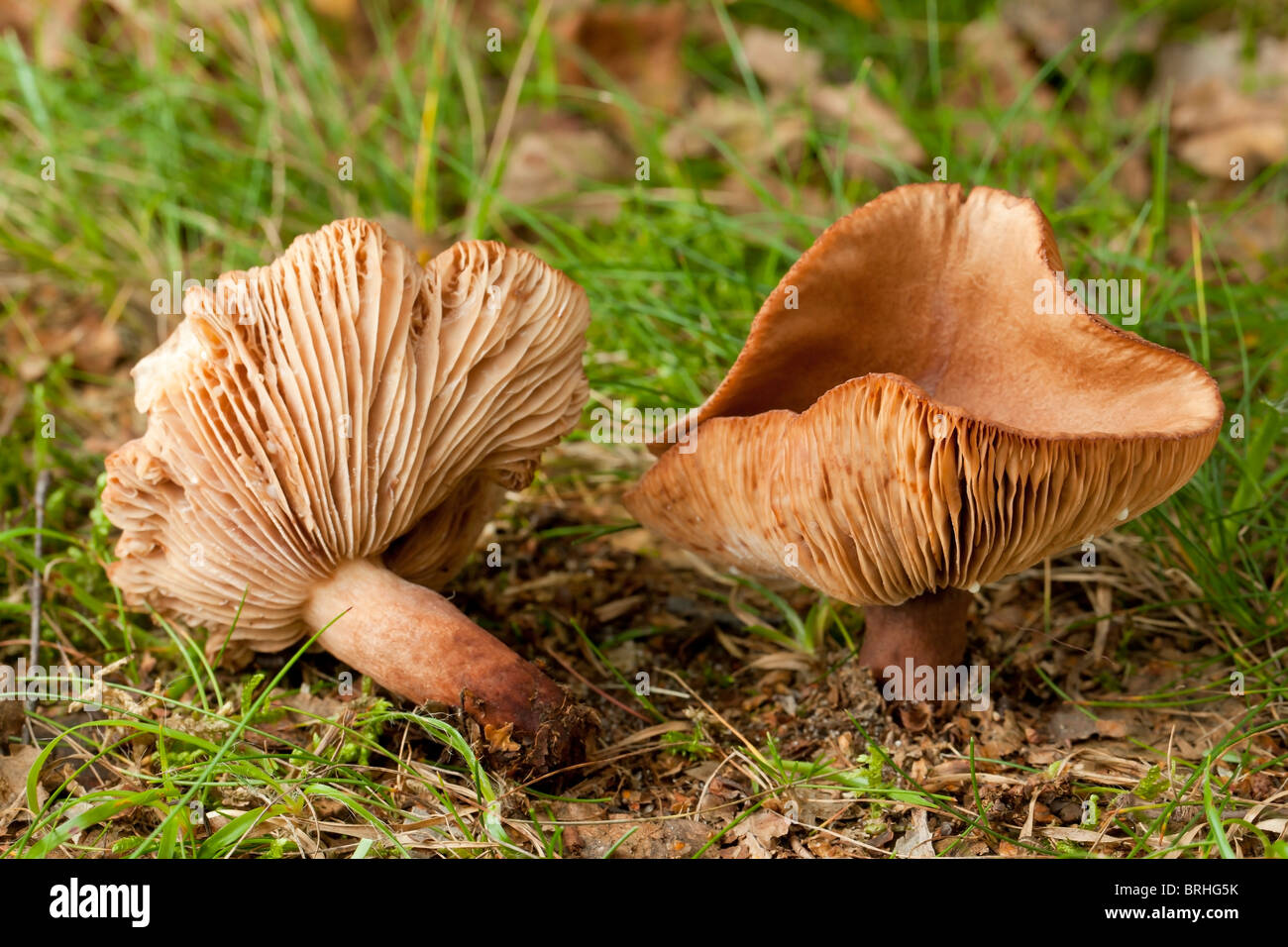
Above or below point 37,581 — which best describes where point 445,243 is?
above

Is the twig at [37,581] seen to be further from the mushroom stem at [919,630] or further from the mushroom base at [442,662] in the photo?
the mushroom stem at [919,630]

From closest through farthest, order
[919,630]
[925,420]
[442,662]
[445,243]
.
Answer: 1. [925,420]
2. [442,662]
3. [919,630]
4. [445,243]

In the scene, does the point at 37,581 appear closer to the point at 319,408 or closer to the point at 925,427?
the point at 319,408

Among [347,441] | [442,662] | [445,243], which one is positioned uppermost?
[445,243]

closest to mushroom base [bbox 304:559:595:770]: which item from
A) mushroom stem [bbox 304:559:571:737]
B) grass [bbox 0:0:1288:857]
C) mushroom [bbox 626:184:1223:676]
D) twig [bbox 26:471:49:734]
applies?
mushroom stem [bbox 304:559:571:737]

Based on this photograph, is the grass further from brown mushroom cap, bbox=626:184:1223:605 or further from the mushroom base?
brown mushroom cap, bbox=626:184:1223:605

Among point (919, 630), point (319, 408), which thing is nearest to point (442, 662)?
point (319, 408)

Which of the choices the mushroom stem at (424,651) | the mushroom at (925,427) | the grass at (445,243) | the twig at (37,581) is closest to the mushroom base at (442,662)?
the mushroom stem at (424,651)
